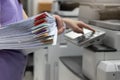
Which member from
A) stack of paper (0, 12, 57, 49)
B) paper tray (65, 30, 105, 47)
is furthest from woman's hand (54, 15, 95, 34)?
paper tray (65, 30, 105, 47)

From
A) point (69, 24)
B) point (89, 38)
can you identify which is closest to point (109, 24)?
point (89, 38)

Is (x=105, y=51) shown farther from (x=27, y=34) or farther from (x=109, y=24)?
(x=27, y=34)

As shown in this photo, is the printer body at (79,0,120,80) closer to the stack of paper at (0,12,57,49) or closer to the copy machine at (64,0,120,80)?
the copy machine at (64,0,120,80)

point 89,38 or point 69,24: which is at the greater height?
point 69,24

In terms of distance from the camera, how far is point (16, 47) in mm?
631

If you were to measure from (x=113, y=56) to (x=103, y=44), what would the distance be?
0.45 ft

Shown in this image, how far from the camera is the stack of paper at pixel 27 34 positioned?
62cm

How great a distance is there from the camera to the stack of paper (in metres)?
0.62

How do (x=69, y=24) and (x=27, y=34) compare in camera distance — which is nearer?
(x=27, y=34)

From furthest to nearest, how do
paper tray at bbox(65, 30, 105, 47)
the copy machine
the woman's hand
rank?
paper tray at bbox(65, 30, 105, 47) → the copy machine → the woman's hand

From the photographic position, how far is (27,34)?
0.63 metres

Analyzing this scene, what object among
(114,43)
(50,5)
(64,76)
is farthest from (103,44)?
(50,5)

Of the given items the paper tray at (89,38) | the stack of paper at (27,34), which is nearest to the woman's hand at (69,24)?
the stack of paper at (27,34)

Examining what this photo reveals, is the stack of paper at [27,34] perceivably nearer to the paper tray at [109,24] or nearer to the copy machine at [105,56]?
the copy machine at [105,56]
